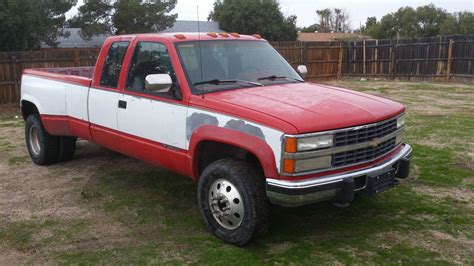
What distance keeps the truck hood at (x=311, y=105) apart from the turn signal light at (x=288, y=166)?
25cm

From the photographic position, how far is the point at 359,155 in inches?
166

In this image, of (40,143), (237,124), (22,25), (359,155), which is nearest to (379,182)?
(359,155)

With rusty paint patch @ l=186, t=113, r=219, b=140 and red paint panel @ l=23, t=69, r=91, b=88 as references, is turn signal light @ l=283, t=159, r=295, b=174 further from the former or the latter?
red paint panel @ l=23, t=69, r=91, b=88

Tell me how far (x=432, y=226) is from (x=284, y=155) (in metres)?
1.92

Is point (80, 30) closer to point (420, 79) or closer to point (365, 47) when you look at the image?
point (365, 47)

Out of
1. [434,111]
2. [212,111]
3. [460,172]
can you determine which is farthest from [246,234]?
[434,111]

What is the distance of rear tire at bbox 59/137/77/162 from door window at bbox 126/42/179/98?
2.40 m

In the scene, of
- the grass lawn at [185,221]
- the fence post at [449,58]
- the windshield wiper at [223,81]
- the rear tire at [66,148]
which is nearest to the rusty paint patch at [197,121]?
the windshield wiper at [223,81]

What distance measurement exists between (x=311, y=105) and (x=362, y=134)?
50 cm

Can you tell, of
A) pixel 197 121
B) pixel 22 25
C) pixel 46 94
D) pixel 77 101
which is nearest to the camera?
pixel 197 121

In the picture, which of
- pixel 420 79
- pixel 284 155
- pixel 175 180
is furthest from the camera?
pixel 420 79

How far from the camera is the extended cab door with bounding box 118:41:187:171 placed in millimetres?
4797

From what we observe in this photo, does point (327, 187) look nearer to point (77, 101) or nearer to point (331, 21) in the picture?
point (77, 101)

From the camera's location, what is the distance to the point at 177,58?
16.2 ft
